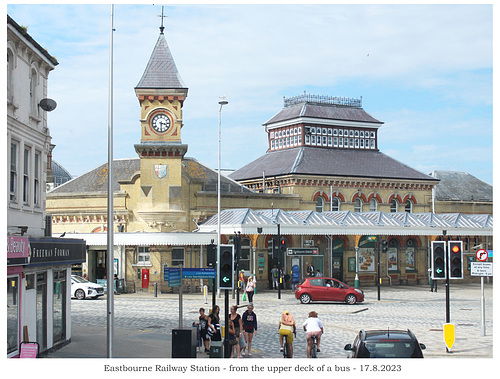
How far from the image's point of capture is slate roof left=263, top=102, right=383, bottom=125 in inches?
2431

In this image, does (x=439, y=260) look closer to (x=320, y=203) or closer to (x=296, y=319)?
(x=296, y=319)

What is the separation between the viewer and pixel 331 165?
57.8 metres

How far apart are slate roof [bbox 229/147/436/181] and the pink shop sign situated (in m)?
37.4

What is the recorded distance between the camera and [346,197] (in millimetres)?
56812

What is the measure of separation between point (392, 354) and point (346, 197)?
135 ft

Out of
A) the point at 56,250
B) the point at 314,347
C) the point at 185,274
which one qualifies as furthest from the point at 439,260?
the point at 56,250

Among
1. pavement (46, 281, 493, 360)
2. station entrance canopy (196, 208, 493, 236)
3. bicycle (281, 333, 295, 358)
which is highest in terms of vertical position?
station entrance canopy (196, 208, 493, 236)

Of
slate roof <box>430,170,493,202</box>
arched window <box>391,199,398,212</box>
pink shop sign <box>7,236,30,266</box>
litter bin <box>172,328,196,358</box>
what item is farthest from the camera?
slate roof <box>430,170,493,202</box>

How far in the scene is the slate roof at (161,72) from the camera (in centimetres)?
4744

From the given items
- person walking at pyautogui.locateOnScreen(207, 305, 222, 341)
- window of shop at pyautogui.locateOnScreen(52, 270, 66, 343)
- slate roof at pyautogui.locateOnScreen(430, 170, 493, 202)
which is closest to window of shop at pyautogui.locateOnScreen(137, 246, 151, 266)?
window of shop at pyautogui.locateOnScreen(52, 270, 66, 343)

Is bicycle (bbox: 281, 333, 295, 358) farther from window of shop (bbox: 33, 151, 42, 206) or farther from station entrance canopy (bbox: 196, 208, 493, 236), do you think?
station entrance canopy (bbox: 196, 208, 493, 236)

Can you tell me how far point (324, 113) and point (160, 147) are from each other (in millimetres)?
20130

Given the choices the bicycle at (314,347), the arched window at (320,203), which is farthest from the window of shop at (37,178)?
the arched window at (320,203)
